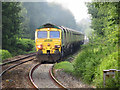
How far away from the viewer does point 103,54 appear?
9836 millimetres

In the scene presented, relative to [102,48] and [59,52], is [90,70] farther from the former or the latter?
[59,52]

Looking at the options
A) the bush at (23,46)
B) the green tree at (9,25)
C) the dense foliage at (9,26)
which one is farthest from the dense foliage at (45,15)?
the green tree at (9,25)

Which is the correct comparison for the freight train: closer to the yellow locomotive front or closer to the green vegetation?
the yellow locomotive front

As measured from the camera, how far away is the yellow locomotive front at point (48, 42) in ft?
50.8

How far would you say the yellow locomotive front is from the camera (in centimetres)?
1547

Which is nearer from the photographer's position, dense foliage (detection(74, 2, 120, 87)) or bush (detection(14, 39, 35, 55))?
dense foliage (detection(74, 2, 120, 87))

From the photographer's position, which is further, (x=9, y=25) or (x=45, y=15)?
(x=45, y=15)

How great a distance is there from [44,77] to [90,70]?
2.56 meters

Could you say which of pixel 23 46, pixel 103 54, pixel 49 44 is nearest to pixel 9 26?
pixel 23 46

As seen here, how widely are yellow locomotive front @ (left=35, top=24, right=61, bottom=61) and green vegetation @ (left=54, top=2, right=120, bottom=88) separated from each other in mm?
4102

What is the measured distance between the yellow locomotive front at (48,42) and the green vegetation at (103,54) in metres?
4.10

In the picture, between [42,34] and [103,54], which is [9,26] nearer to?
[42,34]

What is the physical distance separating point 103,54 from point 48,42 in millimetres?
6573

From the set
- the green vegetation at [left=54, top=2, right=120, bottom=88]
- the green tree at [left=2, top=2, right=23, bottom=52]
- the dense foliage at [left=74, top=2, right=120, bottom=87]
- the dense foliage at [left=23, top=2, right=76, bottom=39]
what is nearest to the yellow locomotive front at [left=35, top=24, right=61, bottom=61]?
the green vegetation at [left=54, top=2, right=120, bottom=88]
